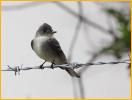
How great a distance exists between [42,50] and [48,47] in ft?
0.33

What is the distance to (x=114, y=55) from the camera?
1378cm

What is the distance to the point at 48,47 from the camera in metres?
11.5

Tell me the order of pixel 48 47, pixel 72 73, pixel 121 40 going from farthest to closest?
1. pixel 121 40
2. pixel 48 47
3. pixel 72 73

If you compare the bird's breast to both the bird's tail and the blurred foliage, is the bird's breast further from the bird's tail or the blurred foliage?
the blurred foliage

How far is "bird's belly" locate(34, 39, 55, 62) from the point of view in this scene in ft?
37.2

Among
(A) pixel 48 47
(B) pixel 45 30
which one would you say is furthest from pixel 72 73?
(B) pixel 45 30

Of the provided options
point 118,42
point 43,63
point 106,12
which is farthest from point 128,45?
point 43,63

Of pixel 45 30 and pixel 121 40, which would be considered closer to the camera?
pixel 45 30

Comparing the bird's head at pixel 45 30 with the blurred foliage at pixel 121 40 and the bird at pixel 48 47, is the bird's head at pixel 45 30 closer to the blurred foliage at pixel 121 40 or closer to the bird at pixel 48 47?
the bird at pixel 48 47

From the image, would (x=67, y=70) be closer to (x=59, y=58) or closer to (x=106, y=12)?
(x=59, y=58)

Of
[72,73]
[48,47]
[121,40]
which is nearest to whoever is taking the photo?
[72,73]

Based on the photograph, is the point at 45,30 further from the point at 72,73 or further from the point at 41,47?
the point at 72,73

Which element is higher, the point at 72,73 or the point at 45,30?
the point at 45,30

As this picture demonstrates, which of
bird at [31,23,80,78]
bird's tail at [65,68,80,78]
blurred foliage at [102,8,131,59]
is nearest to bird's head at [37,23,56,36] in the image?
bird at [31,23,80,78]
